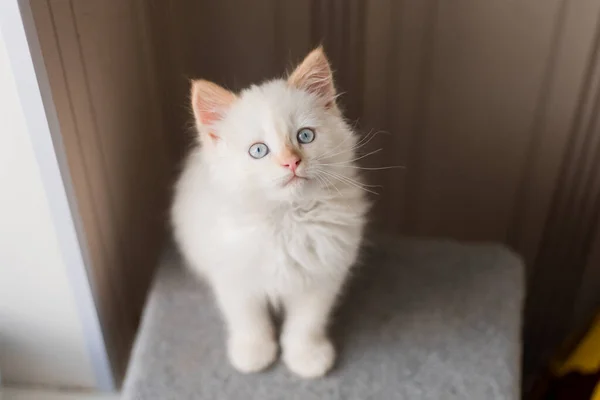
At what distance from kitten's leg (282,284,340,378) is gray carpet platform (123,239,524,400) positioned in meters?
0.02

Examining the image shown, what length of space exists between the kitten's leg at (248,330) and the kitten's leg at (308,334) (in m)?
0.03

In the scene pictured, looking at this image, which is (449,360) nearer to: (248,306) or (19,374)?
(248,306)

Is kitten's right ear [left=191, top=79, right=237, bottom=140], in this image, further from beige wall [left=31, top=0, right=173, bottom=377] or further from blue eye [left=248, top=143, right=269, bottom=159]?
beige wall [left=31, top=0, right=173, bottom=377]

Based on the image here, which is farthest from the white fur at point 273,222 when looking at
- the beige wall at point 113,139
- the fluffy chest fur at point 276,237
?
the beige wall at point 113,139

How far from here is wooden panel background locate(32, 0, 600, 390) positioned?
0.95m

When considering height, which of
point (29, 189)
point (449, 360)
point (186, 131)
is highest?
point (29, 189)

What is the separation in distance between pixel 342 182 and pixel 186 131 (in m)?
0.49

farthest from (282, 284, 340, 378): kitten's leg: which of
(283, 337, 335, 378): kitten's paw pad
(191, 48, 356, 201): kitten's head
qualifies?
(191, 48, 356, 201): kitten's head

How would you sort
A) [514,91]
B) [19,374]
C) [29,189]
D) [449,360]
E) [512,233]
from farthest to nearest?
[512,233] → [514,91] → [19,374] → [449,360] → [29,189]

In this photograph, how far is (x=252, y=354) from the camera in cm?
85

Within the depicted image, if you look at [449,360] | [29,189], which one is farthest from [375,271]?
[29,189]

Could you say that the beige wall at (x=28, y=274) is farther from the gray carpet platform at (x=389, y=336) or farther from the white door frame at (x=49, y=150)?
A: the gray carpet platform at (x=389, y=336)

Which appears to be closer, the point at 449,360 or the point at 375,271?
the point at 449,360

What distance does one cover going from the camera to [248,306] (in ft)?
2.77
